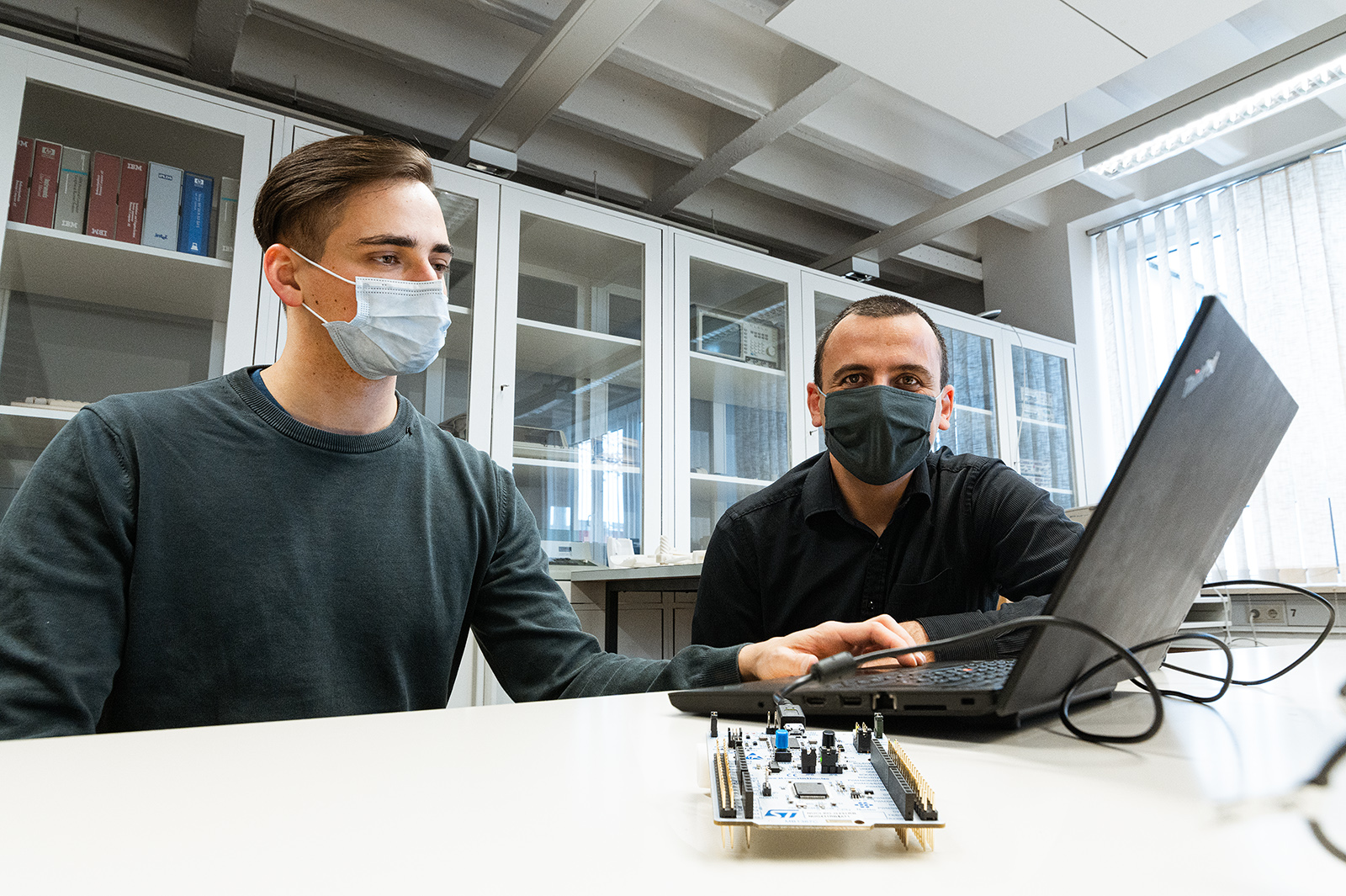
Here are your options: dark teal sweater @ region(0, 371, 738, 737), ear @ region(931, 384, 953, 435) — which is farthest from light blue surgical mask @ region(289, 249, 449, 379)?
ear @ region(931, 384, 953, 435)

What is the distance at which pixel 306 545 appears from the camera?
2.95 feet

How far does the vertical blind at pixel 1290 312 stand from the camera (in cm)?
336

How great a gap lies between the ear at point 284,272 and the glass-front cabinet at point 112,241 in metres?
1.19

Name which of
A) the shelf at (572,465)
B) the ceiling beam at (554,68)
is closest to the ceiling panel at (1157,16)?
the ceiling beam at (554,68)

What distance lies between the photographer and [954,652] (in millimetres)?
842

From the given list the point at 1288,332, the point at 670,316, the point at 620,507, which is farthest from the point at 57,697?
the point at 1288,332

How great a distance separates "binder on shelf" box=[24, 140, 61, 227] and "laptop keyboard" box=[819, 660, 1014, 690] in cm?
234

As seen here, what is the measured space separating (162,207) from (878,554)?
82.6 inches

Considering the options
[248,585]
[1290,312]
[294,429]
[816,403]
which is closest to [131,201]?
[294,429]

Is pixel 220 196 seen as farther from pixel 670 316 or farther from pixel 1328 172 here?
pixel 1328 172

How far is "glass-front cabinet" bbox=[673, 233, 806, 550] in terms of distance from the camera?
3.08 meters

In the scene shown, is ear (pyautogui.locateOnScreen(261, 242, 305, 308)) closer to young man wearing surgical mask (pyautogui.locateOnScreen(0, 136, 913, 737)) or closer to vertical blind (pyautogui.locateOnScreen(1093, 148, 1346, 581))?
young man wearing surgical mask (pyautogui.locateOnScreen(0, 136, 913, 737))

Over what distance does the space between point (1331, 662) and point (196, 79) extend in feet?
10.8

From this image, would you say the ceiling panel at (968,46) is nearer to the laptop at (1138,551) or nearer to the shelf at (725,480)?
the shelf at (725,480)
